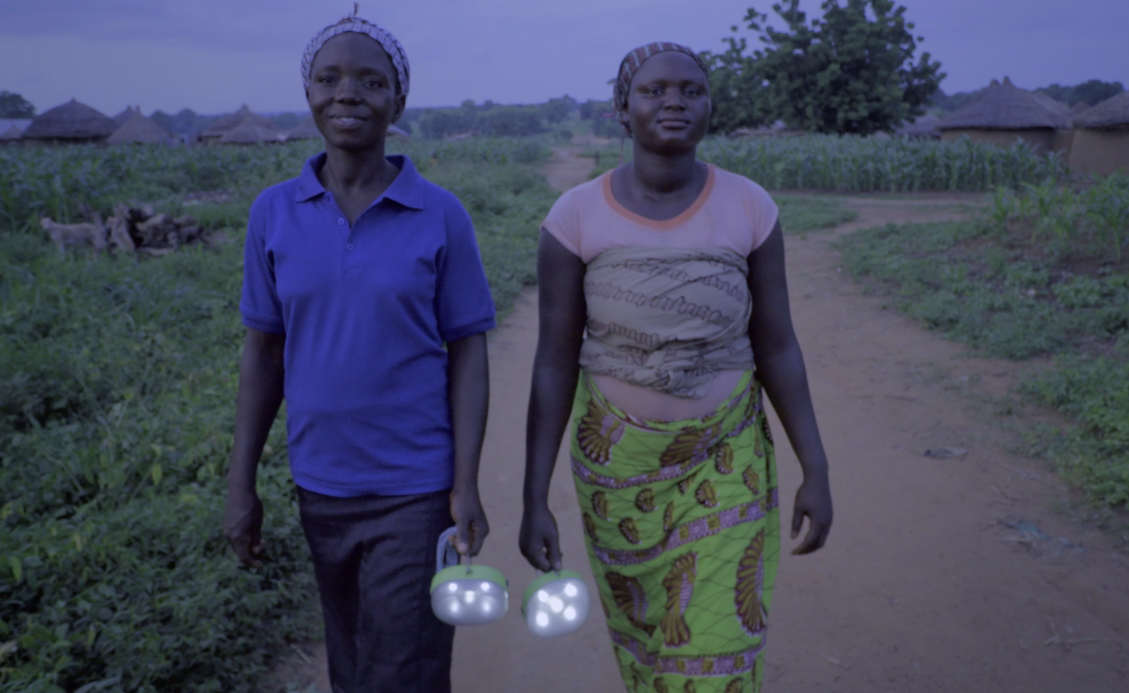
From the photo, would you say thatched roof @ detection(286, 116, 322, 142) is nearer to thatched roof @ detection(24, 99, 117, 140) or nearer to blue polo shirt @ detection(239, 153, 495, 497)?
thatched roof @ detection(24, 99, 117, 140)

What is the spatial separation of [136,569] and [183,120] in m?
109

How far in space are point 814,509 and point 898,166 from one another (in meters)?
17.8

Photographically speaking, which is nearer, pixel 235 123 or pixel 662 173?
pixel 662 173

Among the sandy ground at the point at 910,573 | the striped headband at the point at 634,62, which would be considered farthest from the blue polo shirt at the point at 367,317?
the sandy ground at the point at 910,573

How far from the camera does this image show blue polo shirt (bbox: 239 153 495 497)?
5.69 feet

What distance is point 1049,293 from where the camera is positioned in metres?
7.25

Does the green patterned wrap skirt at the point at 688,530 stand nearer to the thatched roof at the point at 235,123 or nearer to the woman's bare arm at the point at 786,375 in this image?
the woman's bare arm at the point at 786,375

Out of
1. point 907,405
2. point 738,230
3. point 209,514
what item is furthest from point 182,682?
point 907,405

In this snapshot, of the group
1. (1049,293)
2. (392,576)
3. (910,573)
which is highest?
(392,576)

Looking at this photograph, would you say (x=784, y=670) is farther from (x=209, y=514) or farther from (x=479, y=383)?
(x=209, y=514)

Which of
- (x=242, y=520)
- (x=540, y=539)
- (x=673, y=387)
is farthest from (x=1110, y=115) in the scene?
(x=242, y=520)

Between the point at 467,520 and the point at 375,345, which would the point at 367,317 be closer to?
the point at 375,345

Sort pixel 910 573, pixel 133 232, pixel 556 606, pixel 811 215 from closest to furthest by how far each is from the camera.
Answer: pixel 556 606
pixel 910 573
pixel 133 232
pixel 811 215

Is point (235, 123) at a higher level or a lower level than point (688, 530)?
higher
